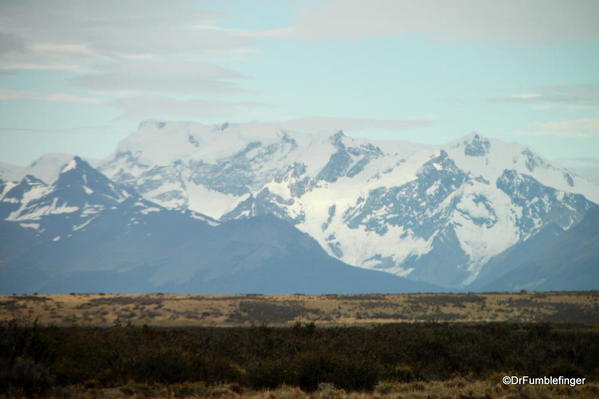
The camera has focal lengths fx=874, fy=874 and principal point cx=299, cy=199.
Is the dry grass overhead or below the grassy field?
overhead

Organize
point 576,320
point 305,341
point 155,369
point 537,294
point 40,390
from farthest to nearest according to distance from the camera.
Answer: point 537,294 → point 576,320 → point 305,341 → point 155,369 → point 40,390

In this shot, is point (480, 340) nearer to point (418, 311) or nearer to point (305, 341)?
point (305, 341)

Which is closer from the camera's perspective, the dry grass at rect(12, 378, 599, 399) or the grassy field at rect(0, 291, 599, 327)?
the dry grass at rect(12, 378, 599, 399)

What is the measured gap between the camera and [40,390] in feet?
112

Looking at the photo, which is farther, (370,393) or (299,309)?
(299,309)

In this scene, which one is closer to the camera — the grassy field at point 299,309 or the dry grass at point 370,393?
the dry grass at point 370,393

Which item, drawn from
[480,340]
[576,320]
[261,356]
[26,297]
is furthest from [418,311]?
[261,356]

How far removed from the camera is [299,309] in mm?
117375

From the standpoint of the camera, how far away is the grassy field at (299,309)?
3942 inches

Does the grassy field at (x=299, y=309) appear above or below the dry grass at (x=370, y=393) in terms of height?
below

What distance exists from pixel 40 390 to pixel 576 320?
2998 inches

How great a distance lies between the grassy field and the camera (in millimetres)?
100125

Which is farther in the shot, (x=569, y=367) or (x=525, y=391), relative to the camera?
(x=569, y=367)

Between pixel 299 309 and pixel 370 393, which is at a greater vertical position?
pixel 370 393
